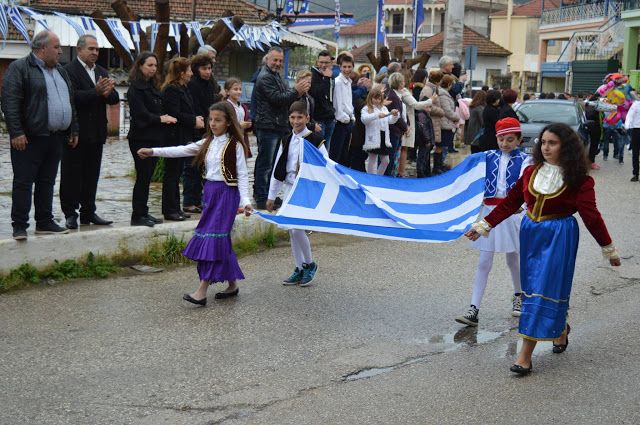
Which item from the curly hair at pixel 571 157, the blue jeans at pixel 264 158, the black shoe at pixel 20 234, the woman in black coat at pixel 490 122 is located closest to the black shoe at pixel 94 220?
the black shoe at pixel 20 234

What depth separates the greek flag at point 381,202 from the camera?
698cm

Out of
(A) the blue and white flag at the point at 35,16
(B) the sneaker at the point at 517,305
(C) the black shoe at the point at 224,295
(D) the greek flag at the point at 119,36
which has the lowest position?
(C) the black shoe at the point at 224,295

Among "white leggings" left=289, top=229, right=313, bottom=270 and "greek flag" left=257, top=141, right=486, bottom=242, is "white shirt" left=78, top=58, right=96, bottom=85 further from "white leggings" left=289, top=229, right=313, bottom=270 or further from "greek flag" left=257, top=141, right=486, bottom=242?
"white leggings" left=289, top=229, right=313, bottom=270

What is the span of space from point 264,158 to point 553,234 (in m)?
5.77

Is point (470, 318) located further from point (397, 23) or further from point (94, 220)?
point (397, 23)

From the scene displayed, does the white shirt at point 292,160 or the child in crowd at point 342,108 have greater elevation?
the child in crowd at point 342,108

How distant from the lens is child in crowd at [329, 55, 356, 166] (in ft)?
39.0

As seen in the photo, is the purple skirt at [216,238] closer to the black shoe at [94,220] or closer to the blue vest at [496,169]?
the black shoe at [94,220]

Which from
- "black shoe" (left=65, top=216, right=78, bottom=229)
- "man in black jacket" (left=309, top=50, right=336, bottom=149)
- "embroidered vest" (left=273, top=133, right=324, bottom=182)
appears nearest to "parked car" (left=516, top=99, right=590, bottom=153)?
"man in black jacket" (left=309, top=50, right=336, bottom=149)

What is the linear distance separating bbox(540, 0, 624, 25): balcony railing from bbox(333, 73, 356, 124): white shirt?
153ft

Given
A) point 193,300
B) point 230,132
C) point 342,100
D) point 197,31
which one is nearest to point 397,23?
point 197,31

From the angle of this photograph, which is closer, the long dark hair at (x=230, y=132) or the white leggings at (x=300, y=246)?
the long dark hair at (x=230, y=132)

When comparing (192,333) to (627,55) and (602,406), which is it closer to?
(602,406)

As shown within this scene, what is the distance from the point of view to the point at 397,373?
5.52 meters
